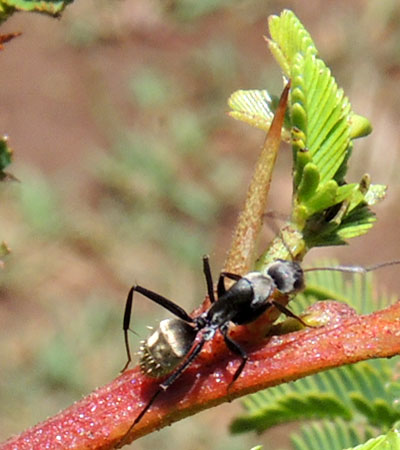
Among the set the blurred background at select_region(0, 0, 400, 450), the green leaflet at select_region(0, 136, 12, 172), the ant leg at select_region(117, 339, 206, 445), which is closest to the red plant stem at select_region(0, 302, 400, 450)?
the ant leg at select_region(117, 339, 206, 445)

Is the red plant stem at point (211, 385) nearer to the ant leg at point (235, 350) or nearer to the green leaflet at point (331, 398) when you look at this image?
the ant leg at point (235, 350)

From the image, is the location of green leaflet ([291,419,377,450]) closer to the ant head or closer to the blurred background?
the ant head

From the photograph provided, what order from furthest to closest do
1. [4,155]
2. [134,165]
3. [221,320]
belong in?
[134,165]
[4,155]
[221,320]

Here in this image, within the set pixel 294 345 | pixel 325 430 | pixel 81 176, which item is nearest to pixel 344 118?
pixel 294 345

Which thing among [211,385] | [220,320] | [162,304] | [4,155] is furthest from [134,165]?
[211,385]

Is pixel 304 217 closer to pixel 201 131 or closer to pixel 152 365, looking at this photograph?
pixel 152 365

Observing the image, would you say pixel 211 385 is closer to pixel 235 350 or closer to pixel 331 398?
pixel 235 350
